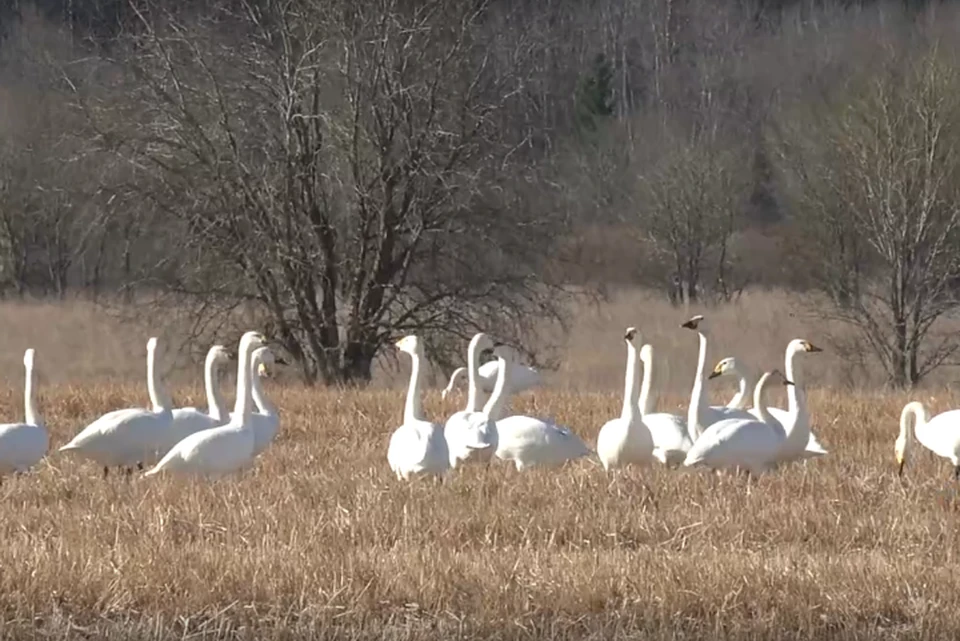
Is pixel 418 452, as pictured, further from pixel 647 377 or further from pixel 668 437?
pixel 647 377

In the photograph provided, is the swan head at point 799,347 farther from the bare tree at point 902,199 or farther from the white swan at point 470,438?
the bare tree at point 902,199

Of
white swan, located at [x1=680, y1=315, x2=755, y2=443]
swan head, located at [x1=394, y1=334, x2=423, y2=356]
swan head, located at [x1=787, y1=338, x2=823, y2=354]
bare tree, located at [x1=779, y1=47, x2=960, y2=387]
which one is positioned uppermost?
bare tree, located at [x1=779, y1=47, x2=960, y2=387]

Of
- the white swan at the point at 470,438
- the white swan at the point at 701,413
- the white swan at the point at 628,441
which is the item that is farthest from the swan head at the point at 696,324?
the white swan at the point at 470,438

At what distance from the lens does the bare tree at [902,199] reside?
2619cm

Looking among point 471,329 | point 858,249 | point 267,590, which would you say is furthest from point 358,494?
point 858,249

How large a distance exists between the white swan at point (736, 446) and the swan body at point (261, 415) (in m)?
3.04

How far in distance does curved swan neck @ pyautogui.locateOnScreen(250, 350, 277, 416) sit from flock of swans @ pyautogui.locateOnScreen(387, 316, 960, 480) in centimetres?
119

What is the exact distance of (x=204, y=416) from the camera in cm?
1305

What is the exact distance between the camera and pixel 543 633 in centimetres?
702

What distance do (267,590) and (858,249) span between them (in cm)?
2329

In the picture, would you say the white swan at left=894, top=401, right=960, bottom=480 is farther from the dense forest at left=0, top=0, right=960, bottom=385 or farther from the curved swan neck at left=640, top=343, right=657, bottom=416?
the dense forest at left=0, top=0, right=960, bottom=385

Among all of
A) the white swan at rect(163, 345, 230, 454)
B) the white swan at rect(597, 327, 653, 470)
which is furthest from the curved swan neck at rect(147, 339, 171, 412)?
the white swan at rect(597, 327, 653, 470)

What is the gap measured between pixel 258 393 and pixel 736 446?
422cm

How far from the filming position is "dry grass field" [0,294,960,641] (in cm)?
715
